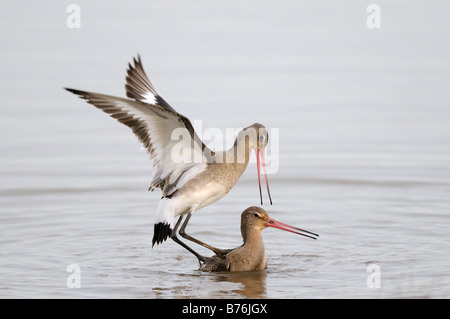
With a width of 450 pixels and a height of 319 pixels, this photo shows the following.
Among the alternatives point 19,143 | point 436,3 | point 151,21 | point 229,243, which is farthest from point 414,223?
point 436,3

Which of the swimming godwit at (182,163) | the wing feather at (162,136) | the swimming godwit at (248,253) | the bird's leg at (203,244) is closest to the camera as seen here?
the wing feather at (162,136)

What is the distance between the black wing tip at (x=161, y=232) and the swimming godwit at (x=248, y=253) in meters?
0.44

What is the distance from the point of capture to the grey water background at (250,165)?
8109 millimetres

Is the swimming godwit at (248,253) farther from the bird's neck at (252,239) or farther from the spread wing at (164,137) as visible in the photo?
the spread wing at (164,137)

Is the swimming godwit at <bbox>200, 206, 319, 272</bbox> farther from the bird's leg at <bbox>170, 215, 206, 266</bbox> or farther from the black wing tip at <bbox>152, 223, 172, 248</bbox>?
the black wing tip at <bbox>152, 223, 172, 248</bbox>

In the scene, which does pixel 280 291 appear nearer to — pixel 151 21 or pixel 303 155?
pixel 303 155

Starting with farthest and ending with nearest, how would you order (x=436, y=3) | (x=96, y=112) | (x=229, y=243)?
(x=436, y=3) < (x=96, y=112) < (x=229, y=243)

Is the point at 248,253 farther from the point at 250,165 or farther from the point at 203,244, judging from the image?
the point at 250,165

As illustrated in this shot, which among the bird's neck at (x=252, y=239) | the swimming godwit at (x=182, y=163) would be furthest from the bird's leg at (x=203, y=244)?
the bird's neck at (x=252, y=239)

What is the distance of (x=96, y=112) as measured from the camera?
14180 millimetres

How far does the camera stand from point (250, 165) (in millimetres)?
11953

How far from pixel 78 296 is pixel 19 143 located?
5637 millimetres

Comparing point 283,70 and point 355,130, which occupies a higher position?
point 283,70

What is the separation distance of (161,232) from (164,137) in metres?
0.85
